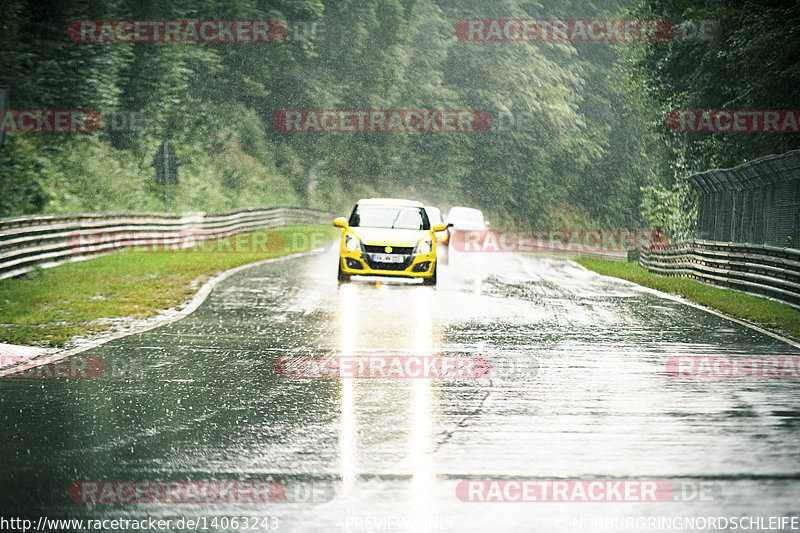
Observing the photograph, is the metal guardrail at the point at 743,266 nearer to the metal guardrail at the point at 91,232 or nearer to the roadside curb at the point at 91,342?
the roadside curb at the point at 91,342

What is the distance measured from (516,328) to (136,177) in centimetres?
2663

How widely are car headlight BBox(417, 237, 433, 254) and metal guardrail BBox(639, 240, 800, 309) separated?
647 centimetres

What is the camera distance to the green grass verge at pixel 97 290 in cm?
1338

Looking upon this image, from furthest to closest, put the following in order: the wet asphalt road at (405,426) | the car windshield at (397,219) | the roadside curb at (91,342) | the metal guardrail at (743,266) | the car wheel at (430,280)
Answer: the car windshield at (397,219), the car wheel at (430,280), the metal guardrail at (743,266), the roadside curb at (91,342), the wet asphalt road at (405,426)

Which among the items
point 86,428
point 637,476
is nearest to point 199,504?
point 86,428

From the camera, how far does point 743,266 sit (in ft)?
67.3

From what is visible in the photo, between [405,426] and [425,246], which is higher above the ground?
[425,246]

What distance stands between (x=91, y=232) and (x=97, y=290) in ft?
25.0

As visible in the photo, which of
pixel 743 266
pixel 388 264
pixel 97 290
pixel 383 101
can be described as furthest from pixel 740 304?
pixel 383 101

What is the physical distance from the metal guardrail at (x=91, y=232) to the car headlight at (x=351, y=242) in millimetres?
6540

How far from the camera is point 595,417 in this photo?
8102 millimetres

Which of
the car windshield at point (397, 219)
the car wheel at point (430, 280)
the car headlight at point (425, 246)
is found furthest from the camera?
the car windshield at point (397, 219)

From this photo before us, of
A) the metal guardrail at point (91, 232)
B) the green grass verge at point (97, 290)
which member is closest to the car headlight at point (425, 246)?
the green grass verge at point (97, 290)

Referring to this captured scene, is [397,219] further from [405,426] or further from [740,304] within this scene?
[405,426]
